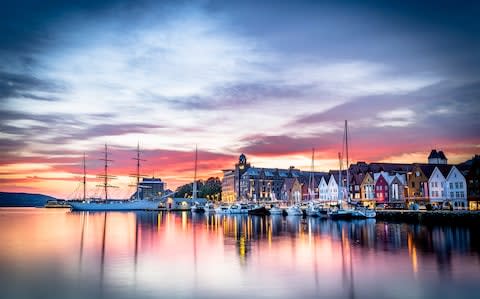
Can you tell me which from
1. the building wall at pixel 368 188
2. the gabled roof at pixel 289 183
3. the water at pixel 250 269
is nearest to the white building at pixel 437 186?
the building wall at pixel 368 188

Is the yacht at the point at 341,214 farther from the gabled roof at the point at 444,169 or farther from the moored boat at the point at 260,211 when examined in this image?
the moored boat at the point at 260,211

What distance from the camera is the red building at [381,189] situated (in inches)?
4786

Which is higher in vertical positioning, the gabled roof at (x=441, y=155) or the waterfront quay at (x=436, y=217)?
the gabled roof at (x=441, y=155)

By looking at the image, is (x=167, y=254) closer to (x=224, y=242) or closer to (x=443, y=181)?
(x=224, y=242)

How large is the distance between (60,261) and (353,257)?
26555mm

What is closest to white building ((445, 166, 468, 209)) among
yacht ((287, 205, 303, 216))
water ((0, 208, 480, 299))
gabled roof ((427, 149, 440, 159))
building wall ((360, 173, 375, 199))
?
building wall ((360, 173, 375, 199))

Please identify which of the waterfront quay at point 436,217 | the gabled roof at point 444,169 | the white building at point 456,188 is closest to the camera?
the waterfront quay at point 436,217

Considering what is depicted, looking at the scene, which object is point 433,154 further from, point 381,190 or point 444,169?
point 444,169

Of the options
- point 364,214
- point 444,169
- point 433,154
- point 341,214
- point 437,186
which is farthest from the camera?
point 433,154

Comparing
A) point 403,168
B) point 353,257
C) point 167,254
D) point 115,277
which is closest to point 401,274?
point 353,257

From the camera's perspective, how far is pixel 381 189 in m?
123

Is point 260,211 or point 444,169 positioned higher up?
point 444,169

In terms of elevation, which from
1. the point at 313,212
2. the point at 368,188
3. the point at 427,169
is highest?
the point at 427,169

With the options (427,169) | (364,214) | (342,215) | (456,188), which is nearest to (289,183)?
(427,169)
